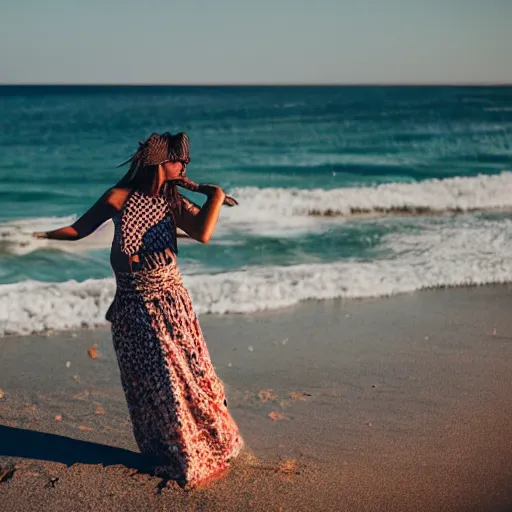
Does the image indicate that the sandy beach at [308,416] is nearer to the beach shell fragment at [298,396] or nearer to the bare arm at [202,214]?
the beach shell fragment at [298,396]

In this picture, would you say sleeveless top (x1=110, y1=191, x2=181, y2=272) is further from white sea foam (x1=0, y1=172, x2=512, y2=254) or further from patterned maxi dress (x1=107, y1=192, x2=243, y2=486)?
white sea foam (x1=0, y1=172, x2=512, y2=254)

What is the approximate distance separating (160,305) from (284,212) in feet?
37.7

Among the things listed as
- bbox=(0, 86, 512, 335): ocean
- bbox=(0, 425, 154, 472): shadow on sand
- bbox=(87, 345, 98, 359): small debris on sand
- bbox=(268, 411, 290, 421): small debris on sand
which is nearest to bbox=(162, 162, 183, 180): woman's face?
bbox=(0, 86, 512, 335): ocean

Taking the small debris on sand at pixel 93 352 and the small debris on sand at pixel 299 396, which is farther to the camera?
the small debris on sand at pixel 93 352

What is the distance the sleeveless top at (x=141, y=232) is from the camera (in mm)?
3596

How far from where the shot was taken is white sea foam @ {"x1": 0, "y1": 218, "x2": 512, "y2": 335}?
7098 millimetres

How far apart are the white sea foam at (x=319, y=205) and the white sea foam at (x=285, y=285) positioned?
267 centimetres

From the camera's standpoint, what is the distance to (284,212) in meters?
15.0

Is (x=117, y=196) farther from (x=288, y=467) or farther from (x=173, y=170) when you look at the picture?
(x=288, y=467)

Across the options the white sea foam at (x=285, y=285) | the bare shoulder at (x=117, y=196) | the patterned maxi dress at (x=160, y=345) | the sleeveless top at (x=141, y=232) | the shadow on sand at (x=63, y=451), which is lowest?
the white sea foam at (x=285, y=285)

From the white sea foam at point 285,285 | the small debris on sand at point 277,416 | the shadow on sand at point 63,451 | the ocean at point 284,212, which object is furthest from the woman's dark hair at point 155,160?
the white sea foam at point 285,285

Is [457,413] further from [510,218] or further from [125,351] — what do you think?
[510,218]

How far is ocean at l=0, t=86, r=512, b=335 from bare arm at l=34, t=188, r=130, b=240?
94 cm

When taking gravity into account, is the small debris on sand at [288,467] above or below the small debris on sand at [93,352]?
above
